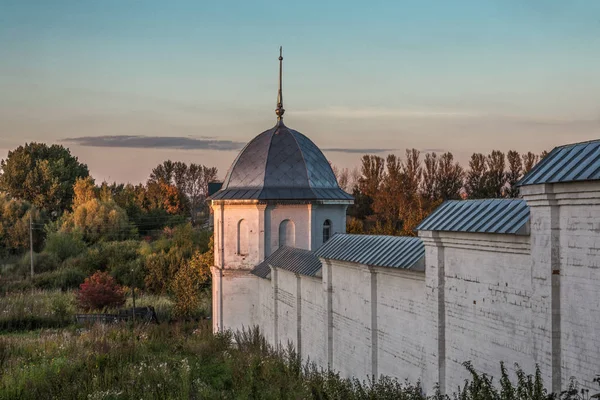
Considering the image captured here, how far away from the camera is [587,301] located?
723 centimetres

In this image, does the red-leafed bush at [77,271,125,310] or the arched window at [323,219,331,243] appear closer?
the arched window at [323,219,331,243]

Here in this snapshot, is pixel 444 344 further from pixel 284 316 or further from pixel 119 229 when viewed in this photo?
pixel 119 229

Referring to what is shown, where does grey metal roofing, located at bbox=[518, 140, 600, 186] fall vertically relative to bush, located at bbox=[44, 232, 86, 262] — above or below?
above

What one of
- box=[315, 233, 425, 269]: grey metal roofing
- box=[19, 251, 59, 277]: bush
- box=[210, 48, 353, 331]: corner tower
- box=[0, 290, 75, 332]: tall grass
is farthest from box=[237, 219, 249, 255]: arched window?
box=[19, 251, 59, 277]: bush

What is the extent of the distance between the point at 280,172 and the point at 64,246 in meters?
29.7

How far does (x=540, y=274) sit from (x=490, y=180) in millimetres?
42978

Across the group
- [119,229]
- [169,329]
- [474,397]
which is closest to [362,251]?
[474,397]

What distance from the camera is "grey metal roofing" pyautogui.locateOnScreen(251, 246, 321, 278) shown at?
16458 mm

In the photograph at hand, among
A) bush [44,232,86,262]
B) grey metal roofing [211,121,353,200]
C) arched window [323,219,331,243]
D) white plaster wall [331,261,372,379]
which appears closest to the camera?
white plaster wall [331,261,372,379]

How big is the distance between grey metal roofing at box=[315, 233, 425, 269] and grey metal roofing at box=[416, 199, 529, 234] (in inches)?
34.3

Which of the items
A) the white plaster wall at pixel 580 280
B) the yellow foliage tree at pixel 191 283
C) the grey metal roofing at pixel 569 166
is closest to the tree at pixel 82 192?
the yellow foliage tree at pixel 191 283

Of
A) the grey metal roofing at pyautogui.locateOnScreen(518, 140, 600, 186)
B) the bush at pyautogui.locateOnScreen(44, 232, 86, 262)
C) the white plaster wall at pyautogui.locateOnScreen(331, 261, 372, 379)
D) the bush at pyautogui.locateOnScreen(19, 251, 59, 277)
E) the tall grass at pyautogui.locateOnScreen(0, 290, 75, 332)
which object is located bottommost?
the tall grass at pyautogui.locateOnScreen(0, 290, 75, 332)

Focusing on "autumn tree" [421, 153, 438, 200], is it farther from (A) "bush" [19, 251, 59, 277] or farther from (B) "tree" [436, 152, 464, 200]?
(A) "bush" [19, 251, 59, 277]

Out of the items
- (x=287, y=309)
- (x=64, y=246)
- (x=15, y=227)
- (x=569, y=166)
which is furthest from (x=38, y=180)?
(x=569, y=166)
